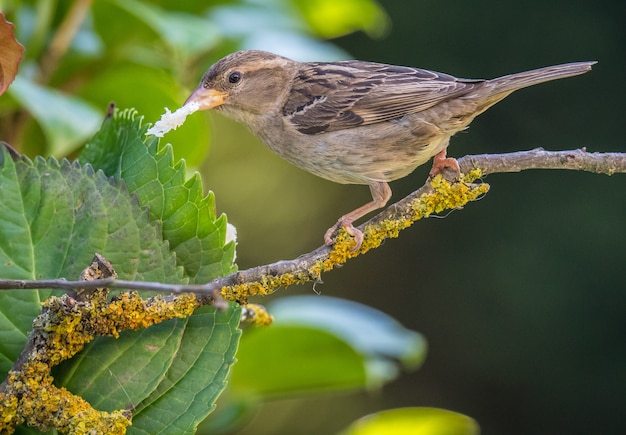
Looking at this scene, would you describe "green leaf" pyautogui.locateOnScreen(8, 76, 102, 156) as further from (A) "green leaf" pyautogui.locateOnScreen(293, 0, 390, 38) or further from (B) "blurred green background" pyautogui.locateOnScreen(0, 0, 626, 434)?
(B) "blurred green background" pyautogui.locateOnScreen(0, 0, 626, 434)

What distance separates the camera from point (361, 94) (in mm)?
2615

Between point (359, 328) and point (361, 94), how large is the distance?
2.21 ft

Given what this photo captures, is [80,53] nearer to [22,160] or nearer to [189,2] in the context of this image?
[189,2]

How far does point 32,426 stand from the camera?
47.0 inches

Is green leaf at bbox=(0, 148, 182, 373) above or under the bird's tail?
under

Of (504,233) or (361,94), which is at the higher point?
(504,233)

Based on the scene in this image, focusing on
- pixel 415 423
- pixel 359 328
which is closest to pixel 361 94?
pixel 359 328

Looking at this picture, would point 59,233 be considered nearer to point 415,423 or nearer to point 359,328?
point 359,328

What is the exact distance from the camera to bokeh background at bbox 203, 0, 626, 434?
8133mm

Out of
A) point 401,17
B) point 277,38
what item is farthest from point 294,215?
point 277,38

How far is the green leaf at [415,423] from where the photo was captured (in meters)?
2.60

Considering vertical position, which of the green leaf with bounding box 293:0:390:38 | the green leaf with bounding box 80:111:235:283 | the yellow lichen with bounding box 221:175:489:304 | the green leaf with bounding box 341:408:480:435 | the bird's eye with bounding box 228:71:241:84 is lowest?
the green leaf with bounding box 80:111:235:283

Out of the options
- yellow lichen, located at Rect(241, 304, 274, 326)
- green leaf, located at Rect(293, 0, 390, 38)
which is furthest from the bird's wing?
yellow lichen, located at Rect(241, 304, 274, 326)

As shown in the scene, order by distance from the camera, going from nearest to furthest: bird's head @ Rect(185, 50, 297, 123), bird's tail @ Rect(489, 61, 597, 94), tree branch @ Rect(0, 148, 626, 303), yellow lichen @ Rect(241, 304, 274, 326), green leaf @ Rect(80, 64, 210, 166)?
tree branch @ Rect(0, 148, 626, 303) < yellow lichen @ Rect(241, 304, 274, 326) < bird's tail @ Rect(489, 61, 597, 94) < green leaf @ Rect(80, 64, 210, 166) < bird's head @ Rect(185, 50, 297, 123)
